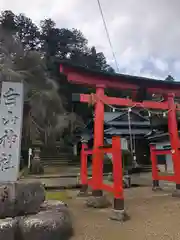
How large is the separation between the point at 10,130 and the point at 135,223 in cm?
292

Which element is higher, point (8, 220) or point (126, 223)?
point (8, 220)

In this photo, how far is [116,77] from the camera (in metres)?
6.30

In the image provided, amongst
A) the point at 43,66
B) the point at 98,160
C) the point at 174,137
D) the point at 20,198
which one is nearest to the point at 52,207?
the point at 20,198

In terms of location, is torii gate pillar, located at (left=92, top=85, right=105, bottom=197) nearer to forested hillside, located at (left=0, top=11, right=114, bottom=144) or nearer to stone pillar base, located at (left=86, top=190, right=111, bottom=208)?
stone pillar base, located at (left=86, top=190, right=111, bottom=208)

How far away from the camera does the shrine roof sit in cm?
584

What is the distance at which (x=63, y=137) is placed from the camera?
27.1m

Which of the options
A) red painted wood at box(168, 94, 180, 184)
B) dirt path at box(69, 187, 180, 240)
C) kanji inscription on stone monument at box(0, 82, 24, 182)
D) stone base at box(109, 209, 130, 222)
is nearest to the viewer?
dirt path at box(69, 187, 180, 240)

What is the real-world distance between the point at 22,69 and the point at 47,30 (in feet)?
58.1

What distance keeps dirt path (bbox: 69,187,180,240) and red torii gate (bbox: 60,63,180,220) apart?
101 centimetres

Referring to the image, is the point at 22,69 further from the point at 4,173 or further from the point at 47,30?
the point at 4,173

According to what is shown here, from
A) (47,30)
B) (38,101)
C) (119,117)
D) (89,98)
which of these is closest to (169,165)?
(119,117)

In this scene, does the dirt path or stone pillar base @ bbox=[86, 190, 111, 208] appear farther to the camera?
stone pillar base @ bbox=[86, 190, 111, 208]

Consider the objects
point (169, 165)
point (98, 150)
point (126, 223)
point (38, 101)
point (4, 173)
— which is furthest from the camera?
point (38, 101)

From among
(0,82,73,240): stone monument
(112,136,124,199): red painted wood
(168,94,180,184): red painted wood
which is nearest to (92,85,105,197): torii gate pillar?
(112,136,124,199): red painted wood
